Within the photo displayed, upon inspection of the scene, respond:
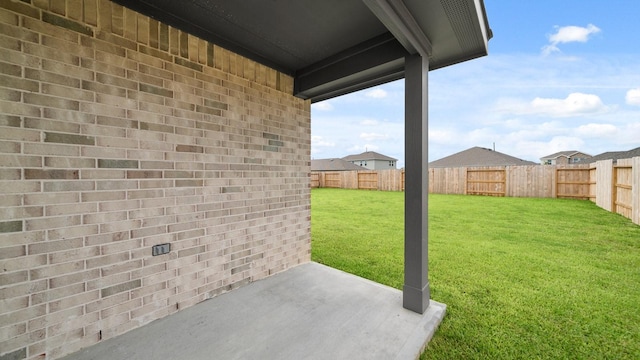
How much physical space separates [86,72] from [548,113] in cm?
4607

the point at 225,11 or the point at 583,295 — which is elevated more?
the point at 225,11

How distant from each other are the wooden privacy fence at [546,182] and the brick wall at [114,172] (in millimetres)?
8550

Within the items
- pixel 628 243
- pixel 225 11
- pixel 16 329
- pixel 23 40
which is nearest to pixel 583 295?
pixel 628 243

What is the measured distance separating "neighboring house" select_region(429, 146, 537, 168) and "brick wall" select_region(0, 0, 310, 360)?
2233 cm

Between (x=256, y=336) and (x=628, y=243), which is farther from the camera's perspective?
(x=628, y=243)

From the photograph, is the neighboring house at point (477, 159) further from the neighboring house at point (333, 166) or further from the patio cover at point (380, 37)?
the patio cover at point (380, 37)

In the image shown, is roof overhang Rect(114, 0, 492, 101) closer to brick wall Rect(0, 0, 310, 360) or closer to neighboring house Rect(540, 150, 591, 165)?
brick wall Rect(0, 0, 310, 360)

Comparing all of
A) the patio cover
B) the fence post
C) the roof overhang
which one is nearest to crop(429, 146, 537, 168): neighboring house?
the fence post

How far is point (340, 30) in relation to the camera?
90.1 inches

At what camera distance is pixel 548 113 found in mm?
32719

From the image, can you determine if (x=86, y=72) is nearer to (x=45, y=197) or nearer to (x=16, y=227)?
(x=45, y=197)

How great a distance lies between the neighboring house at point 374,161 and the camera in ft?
123

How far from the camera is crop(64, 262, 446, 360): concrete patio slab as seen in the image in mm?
1762

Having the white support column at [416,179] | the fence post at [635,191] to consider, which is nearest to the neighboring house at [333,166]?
the fence post at [635,191]
